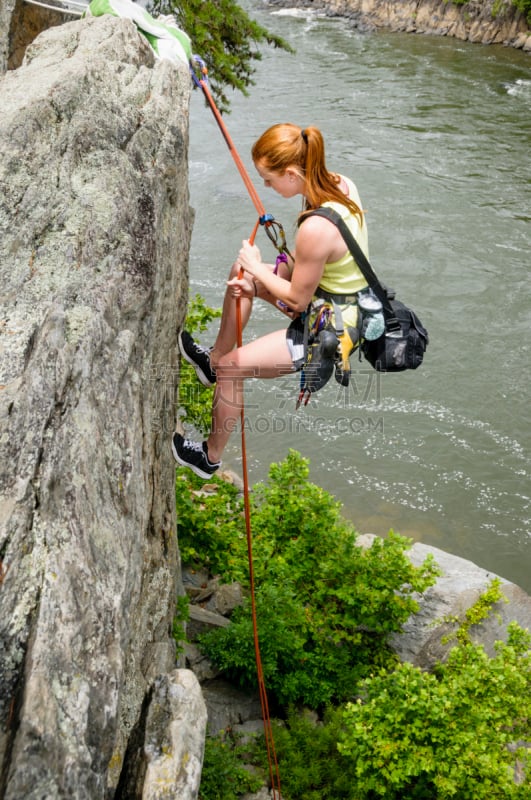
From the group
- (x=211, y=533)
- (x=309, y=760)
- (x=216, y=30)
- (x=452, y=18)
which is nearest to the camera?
(x=309, y=760)

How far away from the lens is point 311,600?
757 cm

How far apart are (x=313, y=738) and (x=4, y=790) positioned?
15.5 feet

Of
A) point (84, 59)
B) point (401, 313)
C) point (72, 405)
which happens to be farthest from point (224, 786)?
→ point (84, 59)

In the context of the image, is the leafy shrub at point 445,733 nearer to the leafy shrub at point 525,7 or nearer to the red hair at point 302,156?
the red hair at point 302,156

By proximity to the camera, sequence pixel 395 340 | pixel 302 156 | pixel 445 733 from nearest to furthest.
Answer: pixel 302 156 < pixel 395 340 < pixel 445 733

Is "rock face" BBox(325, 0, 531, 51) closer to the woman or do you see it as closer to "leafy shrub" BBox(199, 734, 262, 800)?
the woman

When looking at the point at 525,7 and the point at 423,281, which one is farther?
the point at 525,7

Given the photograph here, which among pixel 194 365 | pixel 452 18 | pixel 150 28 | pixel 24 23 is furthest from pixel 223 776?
pixel 452 18

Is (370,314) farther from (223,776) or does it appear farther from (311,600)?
(311,600)

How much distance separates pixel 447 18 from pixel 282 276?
34190 millimetres

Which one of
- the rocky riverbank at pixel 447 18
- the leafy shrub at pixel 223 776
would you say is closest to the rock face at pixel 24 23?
the leafy shrub at pixel 223 776

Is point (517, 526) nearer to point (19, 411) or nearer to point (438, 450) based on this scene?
point (438, 450)

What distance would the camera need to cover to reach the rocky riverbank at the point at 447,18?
32469 millimetres

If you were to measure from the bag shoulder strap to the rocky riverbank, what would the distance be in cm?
3096
